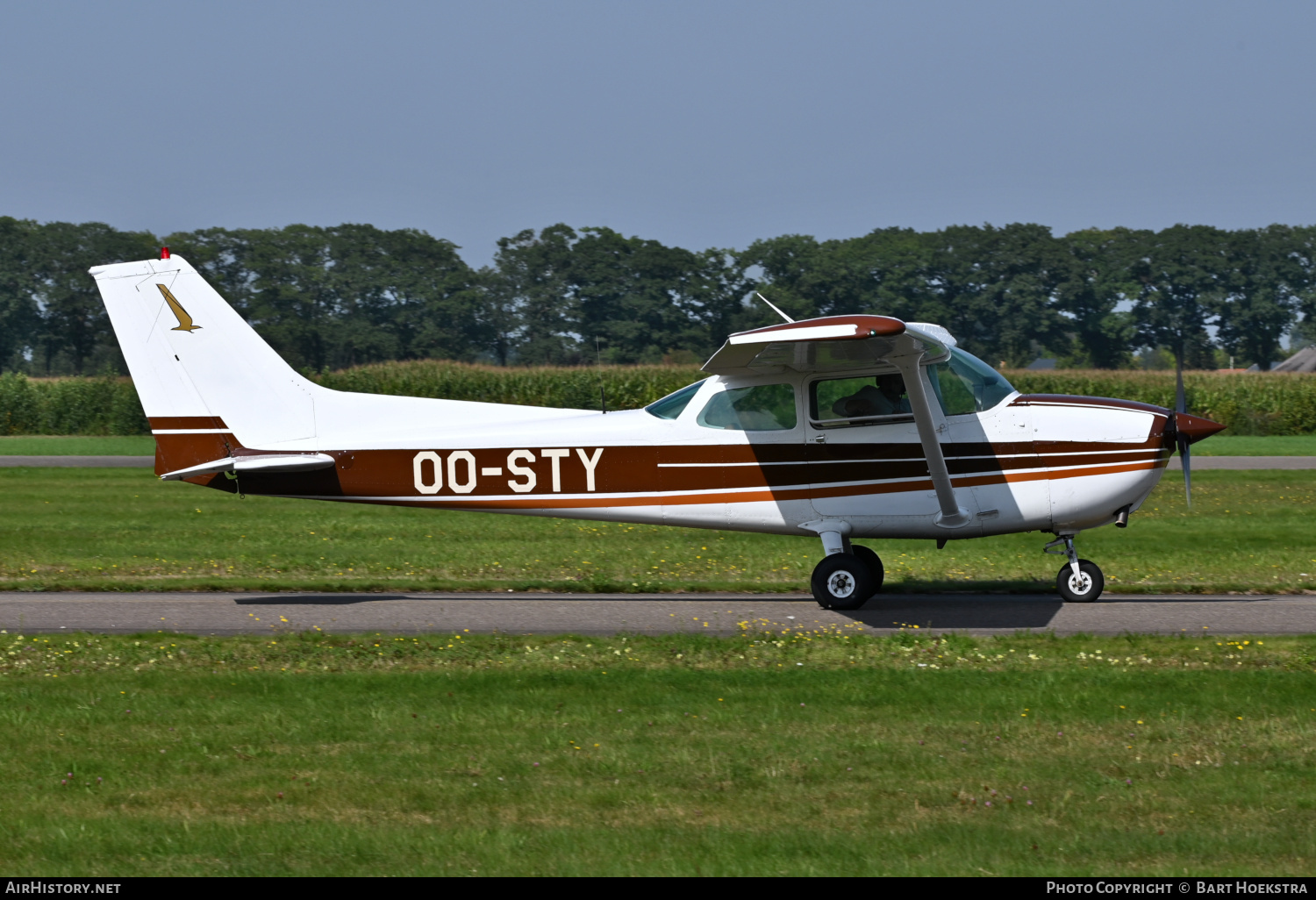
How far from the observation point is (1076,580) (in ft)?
36.9

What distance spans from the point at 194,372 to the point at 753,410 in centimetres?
529

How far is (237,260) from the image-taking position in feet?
223

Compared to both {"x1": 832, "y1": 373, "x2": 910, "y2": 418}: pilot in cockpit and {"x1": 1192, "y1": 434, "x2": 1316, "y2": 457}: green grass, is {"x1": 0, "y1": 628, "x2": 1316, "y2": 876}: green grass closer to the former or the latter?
{"x1": 832, "y1": 373, "x2": 910, "y2": 418}: pilot in cockpit

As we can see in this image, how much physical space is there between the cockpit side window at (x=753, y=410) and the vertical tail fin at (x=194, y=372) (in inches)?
152

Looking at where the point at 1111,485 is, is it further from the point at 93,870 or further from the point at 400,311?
the point at 400,311

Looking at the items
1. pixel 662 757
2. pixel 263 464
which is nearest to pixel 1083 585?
pixel 662 757

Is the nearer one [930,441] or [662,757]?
[662,757]

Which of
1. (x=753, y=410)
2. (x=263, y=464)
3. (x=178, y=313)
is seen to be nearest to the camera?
(x=753, y=410)

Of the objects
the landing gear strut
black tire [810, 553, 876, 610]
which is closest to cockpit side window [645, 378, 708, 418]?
black tire [810, 553, 876, 610]

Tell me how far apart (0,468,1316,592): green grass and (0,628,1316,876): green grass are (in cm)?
366

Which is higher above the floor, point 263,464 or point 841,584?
point 263,464

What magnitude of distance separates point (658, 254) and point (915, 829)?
58449 mm

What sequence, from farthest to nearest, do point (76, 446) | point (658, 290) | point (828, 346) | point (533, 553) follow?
point (658, 290), point (76, 446), point (533, 553), point (828, 346)

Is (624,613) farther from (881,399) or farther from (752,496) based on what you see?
(881,399)
